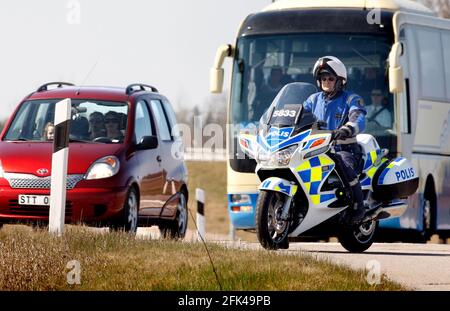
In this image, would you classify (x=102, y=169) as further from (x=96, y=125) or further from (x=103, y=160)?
(x=96, y=125)

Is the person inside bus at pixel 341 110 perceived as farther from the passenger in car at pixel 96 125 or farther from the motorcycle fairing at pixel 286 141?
the passenger in car at pixel 96 125

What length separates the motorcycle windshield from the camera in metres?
14.8

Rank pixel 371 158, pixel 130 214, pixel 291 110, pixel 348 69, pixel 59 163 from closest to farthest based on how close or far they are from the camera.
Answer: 1. pixel 291 110
2. pixel 59 163
3. pixel 371 158
4. pixel 130 214
5. pixel 348 69

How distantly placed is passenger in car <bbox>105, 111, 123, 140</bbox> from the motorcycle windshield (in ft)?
10.7

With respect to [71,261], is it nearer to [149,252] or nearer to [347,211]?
[149,252]

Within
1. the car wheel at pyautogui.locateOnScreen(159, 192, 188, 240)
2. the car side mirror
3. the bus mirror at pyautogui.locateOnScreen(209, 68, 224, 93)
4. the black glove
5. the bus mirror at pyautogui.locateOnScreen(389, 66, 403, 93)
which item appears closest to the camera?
the black glove

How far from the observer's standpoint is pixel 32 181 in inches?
671

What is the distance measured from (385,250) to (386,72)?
17.2 feet

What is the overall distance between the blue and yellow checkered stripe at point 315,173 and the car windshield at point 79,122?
3.41 meters

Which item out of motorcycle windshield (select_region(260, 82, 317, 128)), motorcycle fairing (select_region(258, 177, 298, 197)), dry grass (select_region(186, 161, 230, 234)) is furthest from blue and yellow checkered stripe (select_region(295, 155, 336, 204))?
dry grass (select_region(186, 161, 230, 234))

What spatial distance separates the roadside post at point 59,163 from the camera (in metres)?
15.4

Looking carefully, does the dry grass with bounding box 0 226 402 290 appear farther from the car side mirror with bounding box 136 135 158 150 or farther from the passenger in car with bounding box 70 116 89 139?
the passenger in car with bounding box 70 116 89 139

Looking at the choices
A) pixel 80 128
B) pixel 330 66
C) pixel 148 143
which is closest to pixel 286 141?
pixel 330 66

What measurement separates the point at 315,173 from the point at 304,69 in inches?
278
